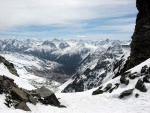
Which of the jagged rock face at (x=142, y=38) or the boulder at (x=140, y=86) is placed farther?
the jagged rock face at (x=142, y=38)

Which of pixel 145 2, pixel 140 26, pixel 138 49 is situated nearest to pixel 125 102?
pixel 138 49

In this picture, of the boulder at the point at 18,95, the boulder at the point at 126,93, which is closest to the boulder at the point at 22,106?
the boulder at the point at 18,95

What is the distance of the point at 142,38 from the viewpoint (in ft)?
234

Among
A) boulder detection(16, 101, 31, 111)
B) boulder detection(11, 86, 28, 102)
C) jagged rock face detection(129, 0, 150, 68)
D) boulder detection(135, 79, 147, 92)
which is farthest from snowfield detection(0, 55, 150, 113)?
jagged rock face detection(129, 0, 150, 68)

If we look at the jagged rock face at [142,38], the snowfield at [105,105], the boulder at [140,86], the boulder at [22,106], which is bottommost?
the snowfield at [105,105]

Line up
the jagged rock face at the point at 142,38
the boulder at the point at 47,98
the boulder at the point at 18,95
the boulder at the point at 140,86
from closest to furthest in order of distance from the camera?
the boulder at the point at 18,95
the boulder at the point at 140,86
the boulder at the point at 47,98
the jagged rock face at the point at 142,38

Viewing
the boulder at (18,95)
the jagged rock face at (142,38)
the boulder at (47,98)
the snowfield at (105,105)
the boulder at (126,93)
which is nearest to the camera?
the snowfield at (105,105)

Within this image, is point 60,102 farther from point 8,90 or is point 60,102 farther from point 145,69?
point 145,69

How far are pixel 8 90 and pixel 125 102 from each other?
1832cm

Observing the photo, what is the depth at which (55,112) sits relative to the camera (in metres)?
34.7

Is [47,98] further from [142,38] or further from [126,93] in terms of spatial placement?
[142,38]

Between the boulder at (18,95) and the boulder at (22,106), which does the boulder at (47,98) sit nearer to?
the boulder at (18,95)

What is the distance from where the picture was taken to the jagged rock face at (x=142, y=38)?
6968 centimetres

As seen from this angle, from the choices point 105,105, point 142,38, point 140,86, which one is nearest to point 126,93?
point 140,86
